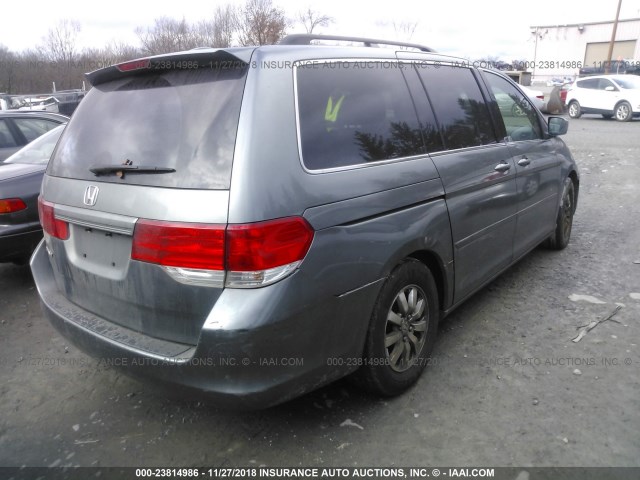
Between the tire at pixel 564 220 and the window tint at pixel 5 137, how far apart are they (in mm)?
6737

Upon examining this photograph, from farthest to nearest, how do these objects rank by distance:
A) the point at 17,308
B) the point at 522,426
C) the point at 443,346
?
1. the point at 17,308
2. the point at 443,346
3. the point at 522,426

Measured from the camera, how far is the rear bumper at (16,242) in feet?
14.2

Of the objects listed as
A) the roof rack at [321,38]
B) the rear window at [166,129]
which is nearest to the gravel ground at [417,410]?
the rear window at [166,129]

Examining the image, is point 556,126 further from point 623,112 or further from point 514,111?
point 623,112

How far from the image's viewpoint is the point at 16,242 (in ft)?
14.4

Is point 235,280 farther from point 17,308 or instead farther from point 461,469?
point 17,308

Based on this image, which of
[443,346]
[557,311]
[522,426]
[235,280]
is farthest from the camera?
[557,311]

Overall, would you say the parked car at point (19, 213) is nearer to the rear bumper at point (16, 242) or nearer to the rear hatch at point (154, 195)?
the rear bumper at point (16, 242)

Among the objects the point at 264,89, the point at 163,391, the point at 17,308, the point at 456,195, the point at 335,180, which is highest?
the point at 264,89

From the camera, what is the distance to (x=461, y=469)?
7.54ft

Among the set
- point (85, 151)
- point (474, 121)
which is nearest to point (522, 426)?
point (474, 121)

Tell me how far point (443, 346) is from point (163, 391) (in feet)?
6.22

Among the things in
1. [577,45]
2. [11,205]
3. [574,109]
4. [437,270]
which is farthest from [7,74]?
[577,45]

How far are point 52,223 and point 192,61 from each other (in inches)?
45.6
